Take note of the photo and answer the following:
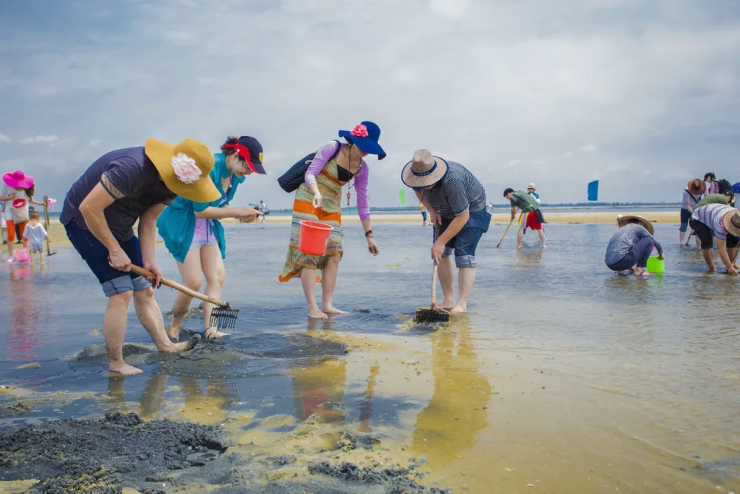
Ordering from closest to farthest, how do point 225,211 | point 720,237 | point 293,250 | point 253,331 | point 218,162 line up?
point 225,211 → point 218,162 → point 253,331 → point 293,250 → point 720,237

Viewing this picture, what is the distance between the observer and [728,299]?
6.51m

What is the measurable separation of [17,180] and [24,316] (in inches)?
295

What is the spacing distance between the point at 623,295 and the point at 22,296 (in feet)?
25.1

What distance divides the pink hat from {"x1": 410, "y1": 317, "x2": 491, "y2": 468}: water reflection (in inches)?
436

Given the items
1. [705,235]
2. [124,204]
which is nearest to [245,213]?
[124,204]

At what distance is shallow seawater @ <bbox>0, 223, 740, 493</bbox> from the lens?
2.48 metres

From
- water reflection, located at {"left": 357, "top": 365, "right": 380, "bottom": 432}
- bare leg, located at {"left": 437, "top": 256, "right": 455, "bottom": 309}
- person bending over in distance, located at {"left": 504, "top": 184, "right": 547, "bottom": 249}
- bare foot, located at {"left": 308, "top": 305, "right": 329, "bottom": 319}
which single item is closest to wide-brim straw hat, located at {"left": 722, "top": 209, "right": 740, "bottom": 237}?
bare leg, located at {"left": 437, "top": 256, "right": 455, "bottom": 309}

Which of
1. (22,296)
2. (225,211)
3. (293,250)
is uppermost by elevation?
(225,211)

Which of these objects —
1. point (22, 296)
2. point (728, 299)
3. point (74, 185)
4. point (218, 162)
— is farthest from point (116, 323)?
point (728, 299)

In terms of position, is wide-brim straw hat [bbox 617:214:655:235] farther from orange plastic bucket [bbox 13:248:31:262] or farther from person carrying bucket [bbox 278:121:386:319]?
orange plastic bucket [bbox 13:248:31:262]

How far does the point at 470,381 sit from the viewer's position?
3578 mm

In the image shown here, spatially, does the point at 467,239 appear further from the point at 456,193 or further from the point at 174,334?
the point at 174,334

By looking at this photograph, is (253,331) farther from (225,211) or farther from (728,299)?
(728,299)

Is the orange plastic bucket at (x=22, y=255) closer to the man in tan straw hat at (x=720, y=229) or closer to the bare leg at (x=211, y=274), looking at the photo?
the bare leg at (x=211, y=274)
